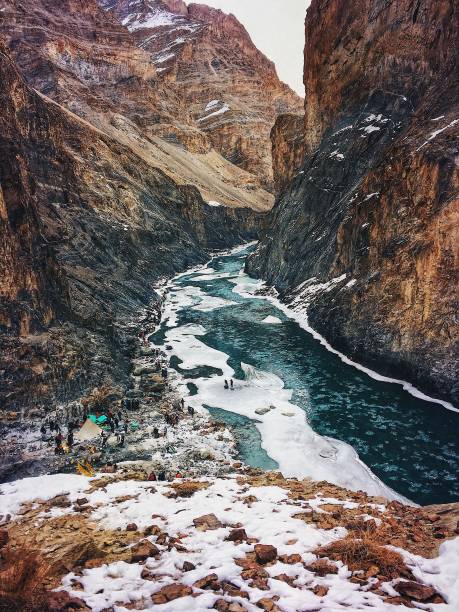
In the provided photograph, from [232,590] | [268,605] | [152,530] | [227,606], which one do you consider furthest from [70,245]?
[268,605]

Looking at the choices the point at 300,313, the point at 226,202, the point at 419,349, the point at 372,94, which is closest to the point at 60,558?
the point at 419,349

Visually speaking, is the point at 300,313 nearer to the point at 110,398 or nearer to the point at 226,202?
the point at 110,398

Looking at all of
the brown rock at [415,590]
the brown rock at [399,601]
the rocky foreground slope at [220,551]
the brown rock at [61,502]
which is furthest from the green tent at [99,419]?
the brown rock at [399,601]

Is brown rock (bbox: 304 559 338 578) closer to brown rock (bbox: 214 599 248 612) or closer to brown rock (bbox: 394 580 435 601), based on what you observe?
brown rock (bbox: 394 580 435 601)

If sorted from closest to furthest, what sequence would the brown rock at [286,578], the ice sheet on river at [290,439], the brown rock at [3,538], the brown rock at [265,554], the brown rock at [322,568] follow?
the brown rock at [286,578] < the brown rock at [322,568] < the brown rock at [265,554] < the brown rock at [3,538] < the ice sheet on river at [290,439]

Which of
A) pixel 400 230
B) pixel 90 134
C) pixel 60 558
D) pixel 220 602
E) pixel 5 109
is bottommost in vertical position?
pixel 60 558

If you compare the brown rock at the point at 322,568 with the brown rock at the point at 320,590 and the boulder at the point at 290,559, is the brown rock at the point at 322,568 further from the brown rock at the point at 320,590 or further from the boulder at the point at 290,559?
the brown rock at the point at 320,590

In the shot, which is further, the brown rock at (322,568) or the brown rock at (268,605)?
the brown rock at (322,568)

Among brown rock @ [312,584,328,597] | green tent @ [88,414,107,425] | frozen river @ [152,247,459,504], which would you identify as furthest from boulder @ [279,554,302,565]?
green tent @ [88,414,107,425]
